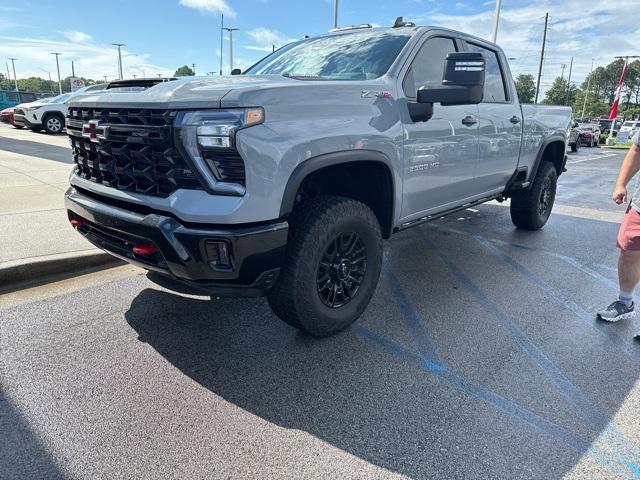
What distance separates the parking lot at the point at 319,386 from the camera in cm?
214

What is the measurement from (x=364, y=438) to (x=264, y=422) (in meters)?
0.52

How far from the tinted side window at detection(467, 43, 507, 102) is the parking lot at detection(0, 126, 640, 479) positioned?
197 cm

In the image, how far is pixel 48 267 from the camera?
13.4 ft

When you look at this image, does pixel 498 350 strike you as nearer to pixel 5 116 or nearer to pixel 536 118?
pixel 536 118

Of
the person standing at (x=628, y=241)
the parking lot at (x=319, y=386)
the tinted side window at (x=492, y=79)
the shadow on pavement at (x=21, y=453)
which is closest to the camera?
the shadow on pavement at (x=21, y=453)

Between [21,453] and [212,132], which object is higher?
[212,132]

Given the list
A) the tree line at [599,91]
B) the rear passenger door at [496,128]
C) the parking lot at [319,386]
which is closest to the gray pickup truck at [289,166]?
the rear passenger door at [496,128]

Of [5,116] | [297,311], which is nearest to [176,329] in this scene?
[297,311]

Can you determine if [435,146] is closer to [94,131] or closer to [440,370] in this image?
[440,370]

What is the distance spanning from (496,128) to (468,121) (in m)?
0.71

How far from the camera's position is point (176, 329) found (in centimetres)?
329

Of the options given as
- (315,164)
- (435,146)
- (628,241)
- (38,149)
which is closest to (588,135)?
(38,149)

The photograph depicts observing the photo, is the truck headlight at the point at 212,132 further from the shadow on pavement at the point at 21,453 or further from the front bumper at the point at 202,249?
the shadow on pavement at the point at 21,453

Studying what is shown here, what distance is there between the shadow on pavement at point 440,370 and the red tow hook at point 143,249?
0.76 metres
